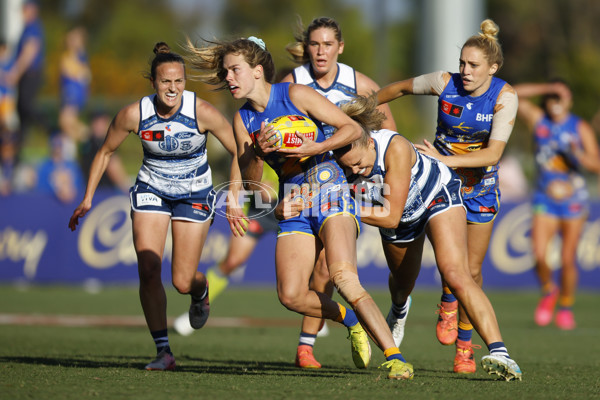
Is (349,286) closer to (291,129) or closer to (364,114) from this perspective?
(291,129)

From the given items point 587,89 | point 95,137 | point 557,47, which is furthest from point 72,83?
point 557,47

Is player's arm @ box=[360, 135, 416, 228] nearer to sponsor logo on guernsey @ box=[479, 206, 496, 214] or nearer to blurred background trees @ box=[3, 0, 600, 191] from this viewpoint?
sponsor logo on guernsey @ box=[479, 206, 496, 214]

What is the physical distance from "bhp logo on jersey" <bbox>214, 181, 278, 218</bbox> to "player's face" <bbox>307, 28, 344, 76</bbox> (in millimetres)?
1093

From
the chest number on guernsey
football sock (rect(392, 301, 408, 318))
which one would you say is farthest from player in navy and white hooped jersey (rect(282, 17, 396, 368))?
the chest number on guernsey

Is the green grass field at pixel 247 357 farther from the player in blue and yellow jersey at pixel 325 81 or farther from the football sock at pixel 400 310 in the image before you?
the football sock at pixel 400 310

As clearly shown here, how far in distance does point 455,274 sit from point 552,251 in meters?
8.99

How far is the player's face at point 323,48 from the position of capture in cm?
738

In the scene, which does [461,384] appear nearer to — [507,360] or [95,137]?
[507,360]

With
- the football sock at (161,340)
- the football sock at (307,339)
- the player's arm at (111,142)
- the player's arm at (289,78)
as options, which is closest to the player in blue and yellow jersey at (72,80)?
the player's arm at (289,78)

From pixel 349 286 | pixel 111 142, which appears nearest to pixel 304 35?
pixel 111 142

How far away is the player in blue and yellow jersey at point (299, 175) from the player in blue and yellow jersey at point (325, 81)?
0.78 meters

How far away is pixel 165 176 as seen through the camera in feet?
23.3

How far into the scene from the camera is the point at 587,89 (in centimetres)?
3247

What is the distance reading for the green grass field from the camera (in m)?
5.61
